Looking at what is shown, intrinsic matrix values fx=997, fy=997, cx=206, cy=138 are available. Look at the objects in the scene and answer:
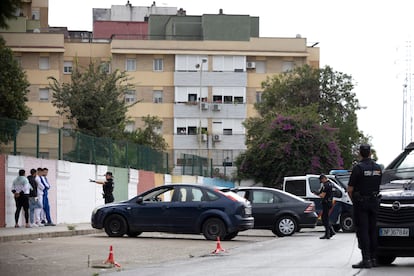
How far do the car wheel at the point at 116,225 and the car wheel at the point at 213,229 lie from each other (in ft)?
7.61

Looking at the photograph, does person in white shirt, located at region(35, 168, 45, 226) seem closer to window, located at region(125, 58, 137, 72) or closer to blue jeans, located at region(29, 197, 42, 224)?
blue jeans, located at region(29, 197, 42, 224)

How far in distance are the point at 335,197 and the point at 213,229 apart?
377 inches

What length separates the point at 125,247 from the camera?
2341 cm

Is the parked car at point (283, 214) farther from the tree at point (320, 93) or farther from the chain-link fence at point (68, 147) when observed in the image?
the tree at point (320, 93)

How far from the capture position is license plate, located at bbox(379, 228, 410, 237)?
621 inches

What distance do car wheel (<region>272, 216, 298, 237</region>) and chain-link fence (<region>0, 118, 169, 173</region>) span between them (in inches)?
311

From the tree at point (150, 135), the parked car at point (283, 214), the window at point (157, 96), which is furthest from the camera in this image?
the window at point (157, 96)

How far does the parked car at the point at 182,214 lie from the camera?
26375 mm

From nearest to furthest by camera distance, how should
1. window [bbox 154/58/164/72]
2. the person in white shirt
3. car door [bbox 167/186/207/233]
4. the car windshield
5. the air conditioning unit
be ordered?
the car windshield, car door [bbox 167/186/207/233], the person in white shirt, window [bbox 154/58/164/72], the air conditioning unit

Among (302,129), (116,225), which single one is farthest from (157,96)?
(116,225)

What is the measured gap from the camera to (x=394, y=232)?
52.3 feet

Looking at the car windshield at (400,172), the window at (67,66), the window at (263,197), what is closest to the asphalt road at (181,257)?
the car windshield at (400,172)

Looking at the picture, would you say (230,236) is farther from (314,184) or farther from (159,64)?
(159,64)

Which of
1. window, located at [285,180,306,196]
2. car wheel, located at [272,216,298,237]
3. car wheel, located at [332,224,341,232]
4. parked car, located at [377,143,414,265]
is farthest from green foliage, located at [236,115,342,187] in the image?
parked car, located at [377,143,414,265]
